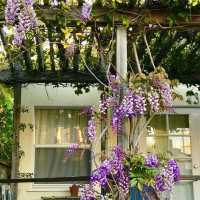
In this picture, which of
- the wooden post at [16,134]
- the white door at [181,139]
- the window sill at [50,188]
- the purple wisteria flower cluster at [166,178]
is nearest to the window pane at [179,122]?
the white door at [181,139]

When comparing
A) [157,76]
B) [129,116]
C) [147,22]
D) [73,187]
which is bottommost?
[73,187]

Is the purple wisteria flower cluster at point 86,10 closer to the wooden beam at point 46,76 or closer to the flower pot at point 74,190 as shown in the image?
the wooden beam at point 46,76

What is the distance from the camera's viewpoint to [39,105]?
7.66 metres

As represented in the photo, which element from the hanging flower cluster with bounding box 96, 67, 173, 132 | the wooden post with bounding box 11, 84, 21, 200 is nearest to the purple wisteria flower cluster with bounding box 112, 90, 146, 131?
the hanging flower cluster with bounding box 96, 67, 173, 132

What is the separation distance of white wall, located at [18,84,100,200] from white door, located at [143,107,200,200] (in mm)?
1076

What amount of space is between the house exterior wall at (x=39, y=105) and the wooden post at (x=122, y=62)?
10.4 feet

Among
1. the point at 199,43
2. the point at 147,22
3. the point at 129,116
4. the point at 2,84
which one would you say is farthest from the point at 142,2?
the point at 2,84

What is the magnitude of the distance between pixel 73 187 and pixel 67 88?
1.54m

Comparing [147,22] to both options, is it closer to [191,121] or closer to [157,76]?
[157,76]

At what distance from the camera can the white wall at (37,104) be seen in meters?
7.34

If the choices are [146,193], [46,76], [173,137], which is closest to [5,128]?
[46,76]

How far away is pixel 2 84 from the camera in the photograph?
23.5ft

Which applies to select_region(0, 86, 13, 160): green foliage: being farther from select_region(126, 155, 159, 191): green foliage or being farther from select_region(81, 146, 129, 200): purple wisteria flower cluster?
select_region(126, 155, 159, 191): green foliage

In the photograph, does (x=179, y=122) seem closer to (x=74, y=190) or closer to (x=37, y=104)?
(x=74, y=190)
